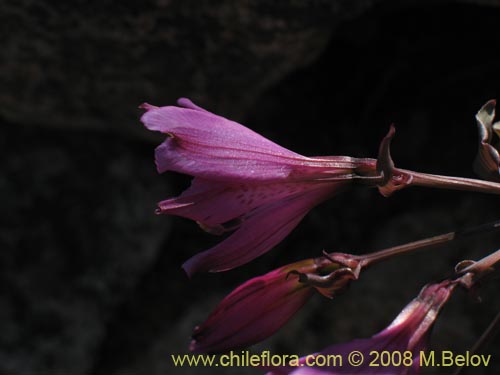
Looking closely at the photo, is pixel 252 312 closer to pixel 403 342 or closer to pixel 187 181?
pixel 403 342

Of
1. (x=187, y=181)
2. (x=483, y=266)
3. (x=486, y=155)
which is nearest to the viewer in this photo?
(x=483, y=266)

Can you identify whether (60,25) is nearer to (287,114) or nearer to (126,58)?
(126,58)

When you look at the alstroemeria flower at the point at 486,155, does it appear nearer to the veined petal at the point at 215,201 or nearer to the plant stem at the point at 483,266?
the plant stem at the point at 483,266

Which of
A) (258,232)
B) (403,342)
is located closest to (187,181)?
(258,232)

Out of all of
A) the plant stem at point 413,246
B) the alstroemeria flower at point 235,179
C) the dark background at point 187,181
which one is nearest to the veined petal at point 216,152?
the alstroemeria flower at point 235,179

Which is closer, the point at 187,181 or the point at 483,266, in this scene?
the point at 483,266

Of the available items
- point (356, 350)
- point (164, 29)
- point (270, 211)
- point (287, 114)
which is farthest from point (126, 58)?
point (356, 350)
